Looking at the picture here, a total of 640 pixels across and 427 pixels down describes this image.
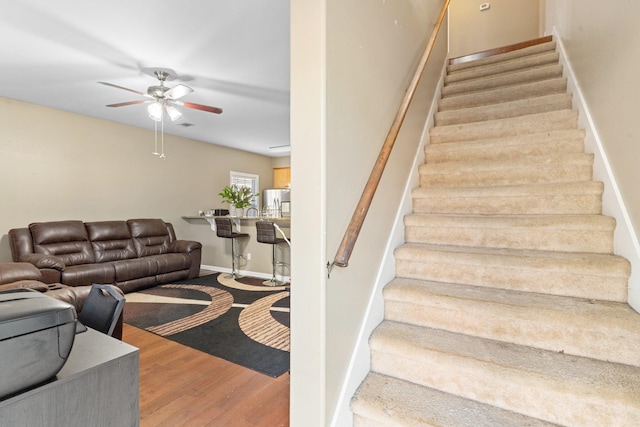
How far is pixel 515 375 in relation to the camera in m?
1.24

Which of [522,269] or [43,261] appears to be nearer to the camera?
[522,269]

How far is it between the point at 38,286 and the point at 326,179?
96.5 inches

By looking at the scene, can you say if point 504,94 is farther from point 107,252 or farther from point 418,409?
point 107,252

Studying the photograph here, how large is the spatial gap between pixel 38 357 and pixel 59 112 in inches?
197

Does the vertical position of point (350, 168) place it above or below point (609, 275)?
above

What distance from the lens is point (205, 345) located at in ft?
8.34

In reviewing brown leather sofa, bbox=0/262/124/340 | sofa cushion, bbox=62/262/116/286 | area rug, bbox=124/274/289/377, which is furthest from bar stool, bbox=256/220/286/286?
brown leather sofa, bbox=0/262/124/340

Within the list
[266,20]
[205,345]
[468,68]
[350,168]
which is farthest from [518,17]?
[205,345]

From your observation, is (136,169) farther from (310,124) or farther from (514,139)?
(514,139)

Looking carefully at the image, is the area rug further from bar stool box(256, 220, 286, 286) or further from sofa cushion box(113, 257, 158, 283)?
bar stool box(256, 220, 286, 286)

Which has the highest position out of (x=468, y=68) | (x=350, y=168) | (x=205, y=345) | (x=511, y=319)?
(x=468, y=68)

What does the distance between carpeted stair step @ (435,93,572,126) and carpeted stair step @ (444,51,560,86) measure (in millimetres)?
860

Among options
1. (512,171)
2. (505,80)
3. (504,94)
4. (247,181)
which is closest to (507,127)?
(512,171)

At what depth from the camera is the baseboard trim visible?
4.66 ft
